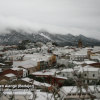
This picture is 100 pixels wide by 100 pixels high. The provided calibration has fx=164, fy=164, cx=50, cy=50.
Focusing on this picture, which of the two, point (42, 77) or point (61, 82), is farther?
point (42, 77)

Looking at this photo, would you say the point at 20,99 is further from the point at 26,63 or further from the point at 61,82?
the point at 26,63

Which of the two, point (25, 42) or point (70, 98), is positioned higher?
Result: point (25, 42)

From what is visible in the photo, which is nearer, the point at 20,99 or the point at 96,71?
the point at 20,99

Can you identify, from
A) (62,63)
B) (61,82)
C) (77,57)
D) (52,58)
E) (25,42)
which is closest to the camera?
(61,82)

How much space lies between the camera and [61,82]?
26.2 metres

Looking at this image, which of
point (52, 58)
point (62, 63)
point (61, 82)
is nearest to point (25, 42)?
point (52, 58)

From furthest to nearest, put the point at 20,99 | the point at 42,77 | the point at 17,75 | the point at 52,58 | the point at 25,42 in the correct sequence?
the point at 25,42 → the point at 52,58 → the point at 17,75 → the point at 42,77 → the point at 20,99

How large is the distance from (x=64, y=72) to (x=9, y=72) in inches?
442

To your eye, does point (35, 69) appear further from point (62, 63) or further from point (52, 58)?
point (52, 58)

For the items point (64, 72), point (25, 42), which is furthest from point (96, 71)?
point (25, 42)

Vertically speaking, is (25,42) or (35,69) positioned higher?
(25,42)

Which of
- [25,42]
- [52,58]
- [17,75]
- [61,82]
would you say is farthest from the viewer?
[25,42]

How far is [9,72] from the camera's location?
108 feet

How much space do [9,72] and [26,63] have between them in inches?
361
